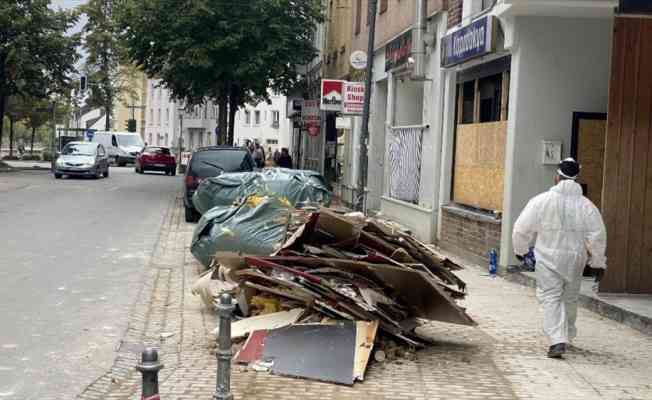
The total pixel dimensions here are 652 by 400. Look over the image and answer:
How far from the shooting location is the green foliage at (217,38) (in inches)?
1196

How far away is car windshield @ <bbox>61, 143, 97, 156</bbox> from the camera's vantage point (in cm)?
3838

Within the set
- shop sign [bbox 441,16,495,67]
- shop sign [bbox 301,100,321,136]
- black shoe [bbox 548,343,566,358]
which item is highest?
shop sign [bbox 441,16,495,67]

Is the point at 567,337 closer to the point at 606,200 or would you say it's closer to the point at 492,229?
the point at 606,200

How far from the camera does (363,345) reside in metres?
7.54

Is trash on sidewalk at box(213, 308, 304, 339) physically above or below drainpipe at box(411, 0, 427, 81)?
below

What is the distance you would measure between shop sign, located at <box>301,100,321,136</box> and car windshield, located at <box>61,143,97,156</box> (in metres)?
12.2

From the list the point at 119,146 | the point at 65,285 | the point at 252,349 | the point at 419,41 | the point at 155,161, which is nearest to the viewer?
the point at 252,349

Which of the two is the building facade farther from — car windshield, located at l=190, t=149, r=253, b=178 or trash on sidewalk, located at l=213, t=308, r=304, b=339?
trash on sidewalk, located at l=213, t=308, r=304, b=339

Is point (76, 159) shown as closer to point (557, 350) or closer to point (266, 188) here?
point (266, 188)

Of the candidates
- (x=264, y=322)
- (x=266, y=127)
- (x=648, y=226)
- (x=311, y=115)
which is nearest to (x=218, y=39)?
(x=311, y=115)

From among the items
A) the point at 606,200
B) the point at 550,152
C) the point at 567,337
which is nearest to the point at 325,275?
the point at 567,337

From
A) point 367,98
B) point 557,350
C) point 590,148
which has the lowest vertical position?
point 557,350

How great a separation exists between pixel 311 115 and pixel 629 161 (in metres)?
19.2

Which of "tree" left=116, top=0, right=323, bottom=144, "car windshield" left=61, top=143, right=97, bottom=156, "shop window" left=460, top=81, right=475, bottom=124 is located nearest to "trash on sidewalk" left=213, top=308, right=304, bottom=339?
"shop window" left=460, top=81, right=475, bottom=124
